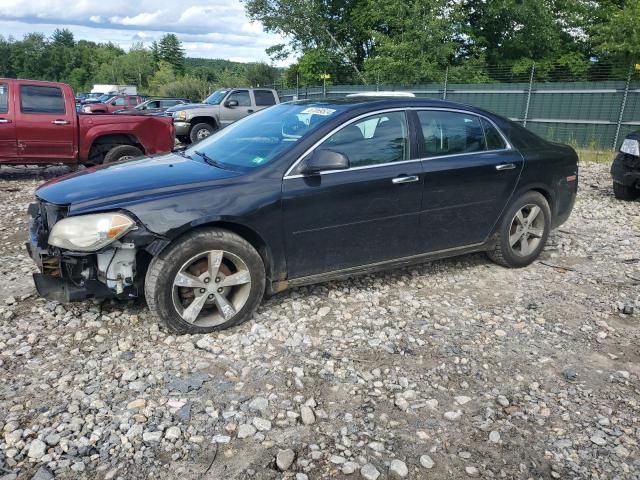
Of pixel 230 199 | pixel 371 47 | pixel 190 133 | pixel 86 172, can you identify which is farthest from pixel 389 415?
pixel 371 47

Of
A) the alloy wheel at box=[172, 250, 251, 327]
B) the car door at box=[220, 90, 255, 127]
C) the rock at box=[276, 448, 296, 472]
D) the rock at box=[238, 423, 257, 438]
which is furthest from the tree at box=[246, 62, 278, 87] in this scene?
the rock at box=[276, 448, 296, 472]

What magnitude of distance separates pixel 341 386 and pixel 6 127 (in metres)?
8.20

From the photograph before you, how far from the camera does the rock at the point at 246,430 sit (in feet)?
8.58

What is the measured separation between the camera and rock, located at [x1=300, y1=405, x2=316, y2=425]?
2.73 metres

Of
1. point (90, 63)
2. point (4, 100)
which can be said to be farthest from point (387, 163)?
point (90, 63)

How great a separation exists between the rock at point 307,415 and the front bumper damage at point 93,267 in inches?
55.5

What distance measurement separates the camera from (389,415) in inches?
111

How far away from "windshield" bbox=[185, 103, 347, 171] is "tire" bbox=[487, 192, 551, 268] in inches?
78.9

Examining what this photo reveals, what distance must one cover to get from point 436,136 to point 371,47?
1256 inches

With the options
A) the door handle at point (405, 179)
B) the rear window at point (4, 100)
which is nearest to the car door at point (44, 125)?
the rear window at point (4, 100)

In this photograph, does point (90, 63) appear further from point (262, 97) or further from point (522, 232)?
point (522, 232)

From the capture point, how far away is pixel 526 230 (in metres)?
5.02

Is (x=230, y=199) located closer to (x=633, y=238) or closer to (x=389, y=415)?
(x=389, y=415)

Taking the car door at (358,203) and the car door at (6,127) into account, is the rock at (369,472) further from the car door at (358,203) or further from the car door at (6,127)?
the car door at (6,127)
